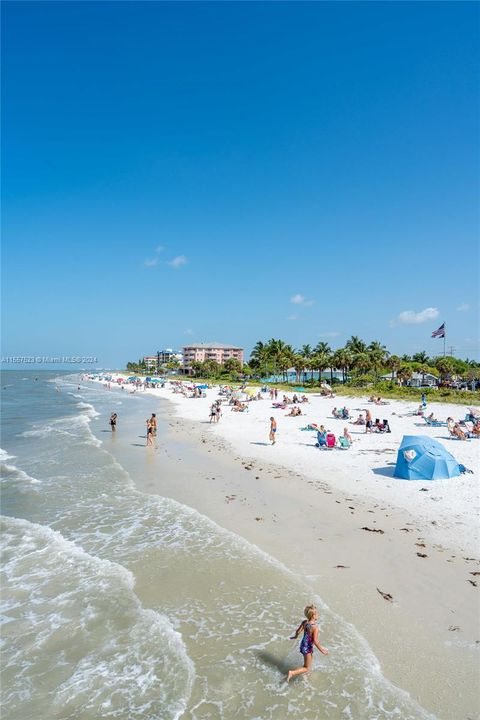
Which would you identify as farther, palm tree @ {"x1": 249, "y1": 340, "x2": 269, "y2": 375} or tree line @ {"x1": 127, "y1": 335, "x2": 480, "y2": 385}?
palm tree @ {"x1": 249, "y1": 340, "x2": 269, "y2": 375}

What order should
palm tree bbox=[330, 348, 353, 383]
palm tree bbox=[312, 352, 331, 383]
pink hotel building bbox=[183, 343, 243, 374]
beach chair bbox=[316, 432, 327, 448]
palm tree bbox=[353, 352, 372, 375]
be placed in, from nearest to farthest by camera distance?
beach chair bbox=[316, 432, 327, 448]
palm tree bbox=[353, 352, 372, 375]
palm tree bbox=[330, 348, 353, 383]
palm tree bbox=[312, 352, 331, 383]
pink hotel building bbox=[183, 343, 243, 374]

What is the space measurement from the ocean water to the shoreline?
1.35 feet

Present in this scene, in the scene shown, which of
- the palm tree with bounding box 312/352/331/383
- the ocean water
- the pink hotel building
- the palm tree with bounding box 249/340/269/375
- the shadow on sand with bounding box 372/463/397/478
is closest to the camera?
the ocean water

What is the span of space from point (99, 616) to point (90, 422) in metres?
28.6

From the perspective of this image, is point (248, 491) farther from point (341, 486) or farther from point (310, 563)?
point (310, 563)

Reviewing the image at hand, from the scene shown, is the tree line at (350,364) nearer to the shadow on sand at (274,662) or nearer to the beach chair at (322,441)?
the beach chair at (322,441)

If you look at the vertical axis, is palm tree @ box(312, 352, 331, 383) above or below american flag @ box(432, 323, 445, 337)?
below

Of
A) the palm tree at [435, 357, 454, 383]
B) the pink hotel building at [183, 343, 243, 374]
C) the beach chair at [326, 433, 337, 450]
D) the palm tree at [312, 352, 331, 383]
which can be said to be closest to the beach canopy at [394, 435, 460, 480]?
the beach chair at [326, 433, 337, 450]

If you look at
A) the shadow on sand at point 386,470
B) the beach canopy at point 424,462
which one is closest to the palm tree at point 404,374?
the shadow on sand at point 386,470

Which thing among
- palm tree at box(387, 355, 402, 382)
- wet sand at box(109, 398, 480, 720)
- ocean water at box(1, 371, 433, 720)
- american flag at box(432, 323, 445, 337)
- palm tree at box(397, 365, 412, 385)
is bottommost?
ocean water at box(1, 371, 433, 720)

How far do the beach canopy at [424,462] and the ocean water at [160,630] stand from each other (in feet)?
24.1

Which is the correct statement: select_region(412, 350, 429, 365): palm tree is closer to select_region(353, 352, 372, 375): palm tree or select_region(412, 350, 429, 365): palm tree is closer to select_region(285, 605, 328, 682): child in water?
select_region(353, 352, 372, 375): palm tree

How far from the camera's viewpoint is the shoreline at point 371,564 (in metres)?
6.02

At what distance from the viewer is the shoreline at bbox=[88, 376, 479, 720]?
19.7 feet
